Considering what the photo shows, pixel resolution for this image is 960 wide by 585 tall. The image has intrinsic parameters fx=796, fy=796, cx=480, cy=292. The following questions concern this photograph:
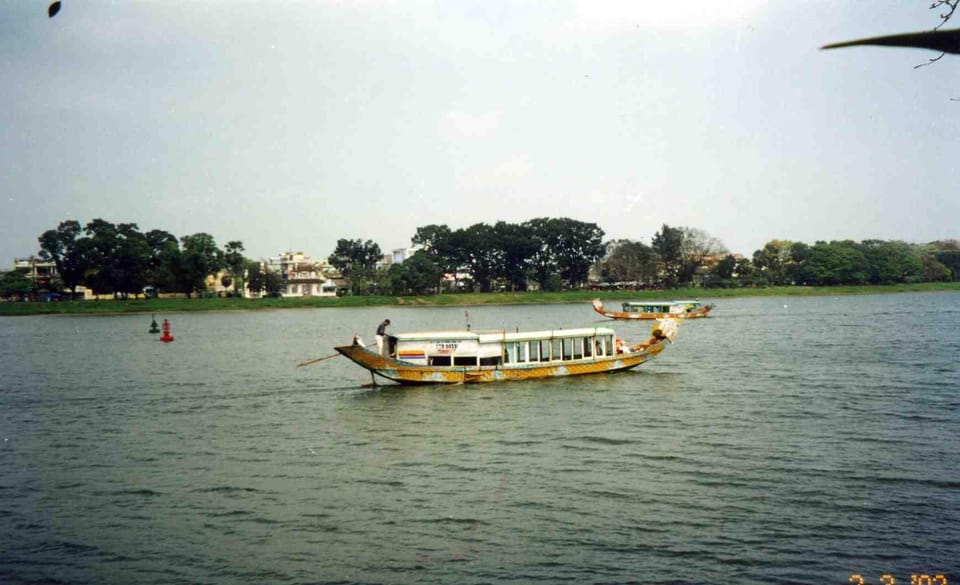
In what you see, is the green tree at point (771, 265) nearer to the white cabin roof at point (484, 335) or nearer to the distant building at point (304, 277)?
the distant building at point (304, 277)

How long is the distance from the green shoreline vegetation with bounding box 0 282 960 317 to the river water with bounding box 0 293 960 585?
8097 cm

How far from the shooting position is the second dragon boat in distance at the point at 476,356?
33000 mm

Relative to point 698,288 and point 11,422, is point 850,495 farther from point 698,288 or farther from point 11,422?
point 698,288

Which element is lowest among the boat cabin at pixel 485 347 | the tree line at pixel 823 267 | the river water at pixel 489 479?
the river water at pixel 489 479

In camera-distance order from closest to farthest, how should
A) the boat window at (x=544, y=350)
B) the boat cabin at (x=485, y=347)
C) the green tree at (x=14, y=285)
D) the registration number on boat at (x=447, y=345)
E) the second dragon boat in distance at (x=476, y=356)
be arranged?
the second dragon boat in distance at (x=476, y=356) → the boat cabin at (x=485, y=347) → the registration number on boat at (x=447, y=345) → the boat window at (x=544, y=350) → the green tree at (x=14, y=285)

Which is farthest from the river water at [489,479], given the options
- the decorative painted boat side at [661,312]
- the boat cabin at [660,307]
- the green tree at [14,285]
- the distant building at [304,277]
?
the distant building at [304,277]

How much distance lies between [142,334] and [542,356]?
4998 cm

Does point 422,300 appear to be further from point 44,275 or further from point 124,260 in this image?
Result: point 44,275

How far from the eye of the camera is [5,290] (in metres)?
122

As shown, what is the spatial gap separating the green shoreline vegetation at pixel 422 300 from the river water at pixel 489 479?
80967mm

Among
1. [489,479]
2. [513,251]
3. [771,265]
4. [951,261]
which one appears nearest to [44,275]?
[513,251]

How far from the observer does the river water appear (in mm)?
13617
